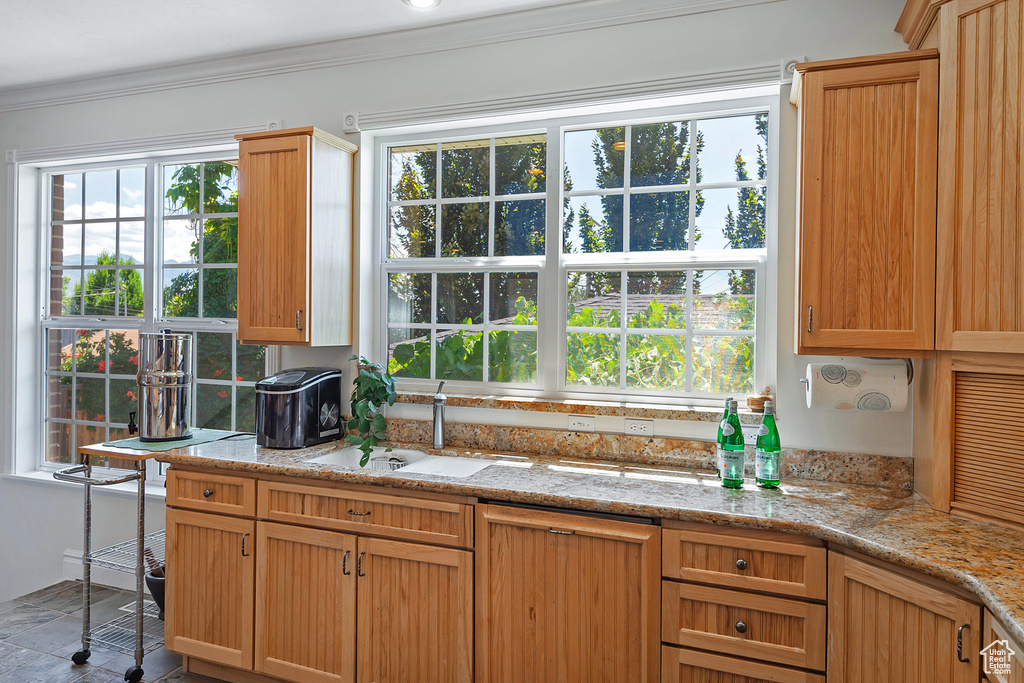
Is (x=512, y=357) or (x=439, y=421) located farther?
(x=512, y=357)

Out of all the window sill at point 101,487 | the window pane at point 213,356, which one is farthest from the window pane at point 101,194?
the window sill at point 101,487

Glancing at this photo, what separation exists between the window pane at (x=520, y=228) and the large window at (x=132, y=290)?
145cm

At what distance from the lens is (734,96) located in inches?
92.9

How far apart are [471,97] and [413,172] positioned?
48 centimetres

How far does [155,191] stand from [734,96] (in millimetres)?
3104

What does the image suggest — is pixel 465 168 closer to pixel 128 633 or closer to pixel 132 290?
pixel 132 290

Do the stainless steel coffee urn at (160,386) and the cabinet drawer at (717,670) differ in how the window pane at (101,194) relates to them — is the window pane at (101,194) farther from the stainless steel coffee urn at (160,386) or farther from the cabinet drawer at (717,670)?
the cabinet drawer at (717,670)

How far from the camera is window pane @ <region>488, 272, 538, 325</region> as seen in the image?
270 cm

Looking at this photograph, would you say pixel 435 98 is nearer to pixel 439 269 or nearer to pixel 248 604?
pixel 439 269

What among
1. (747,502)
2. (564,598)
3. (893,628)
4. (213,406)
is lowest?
(564,598)

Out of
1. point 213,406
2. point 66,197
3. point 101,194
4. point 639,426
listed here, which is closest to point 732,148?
Answer: point 639,426

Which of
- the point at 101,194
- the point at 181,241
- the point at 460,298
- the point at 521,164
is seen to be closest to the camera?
the point at 521,164

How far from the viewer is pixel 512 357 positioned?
2723 millimetres

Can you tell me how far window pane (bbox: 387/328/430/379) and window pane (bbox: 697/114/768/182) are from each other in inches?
58.1
